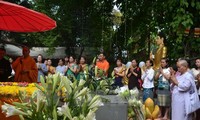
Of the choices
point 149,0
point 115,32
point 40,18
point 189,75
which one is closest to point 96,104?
point 40,18

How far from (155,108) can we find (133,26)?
13.6 metres

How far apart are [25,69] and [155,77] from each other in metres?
4.10

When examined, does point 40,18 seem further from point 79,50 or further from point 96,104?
point 79,50

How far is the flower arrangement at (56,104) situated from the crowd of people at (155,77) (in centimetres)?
228

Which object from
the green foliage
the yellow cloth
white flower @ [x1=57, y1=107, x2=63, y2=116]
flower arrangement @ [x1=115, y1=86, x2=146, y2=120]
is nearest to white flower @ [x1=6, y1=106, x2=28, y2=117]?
white flower @ [x1=57, y1=107, x2=63, y2=116]

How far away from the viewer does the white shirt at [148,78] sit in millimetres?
11156

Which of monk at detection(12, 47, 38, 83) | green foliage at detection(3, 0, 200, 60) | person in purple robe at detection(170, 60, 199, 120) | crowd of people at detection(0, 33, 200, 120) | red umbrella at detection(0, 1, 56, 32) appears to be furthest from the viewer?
green foliage at detection(3, 0, 200, 60)

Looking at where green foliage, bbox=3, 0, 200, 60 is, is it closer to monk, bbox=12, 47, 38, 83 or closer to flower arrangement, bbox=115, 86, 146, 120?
monk, bbox=12, 47, 38, 83

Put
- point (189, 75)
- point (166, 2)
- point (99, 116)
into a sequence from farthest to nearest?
point (166, 2) → point (189, 75) → point (99, 116)

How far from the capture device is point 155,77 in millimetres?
11289

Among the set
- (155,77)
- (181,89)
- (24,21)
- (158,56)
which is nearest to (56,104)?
(24,21)

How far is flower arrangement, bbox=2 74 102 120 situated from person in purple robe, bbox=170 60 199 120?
17.5 ft

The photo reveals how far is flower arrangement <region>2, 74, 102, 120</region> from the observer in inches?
96.9

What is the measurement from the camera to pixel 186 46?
1251 cm
